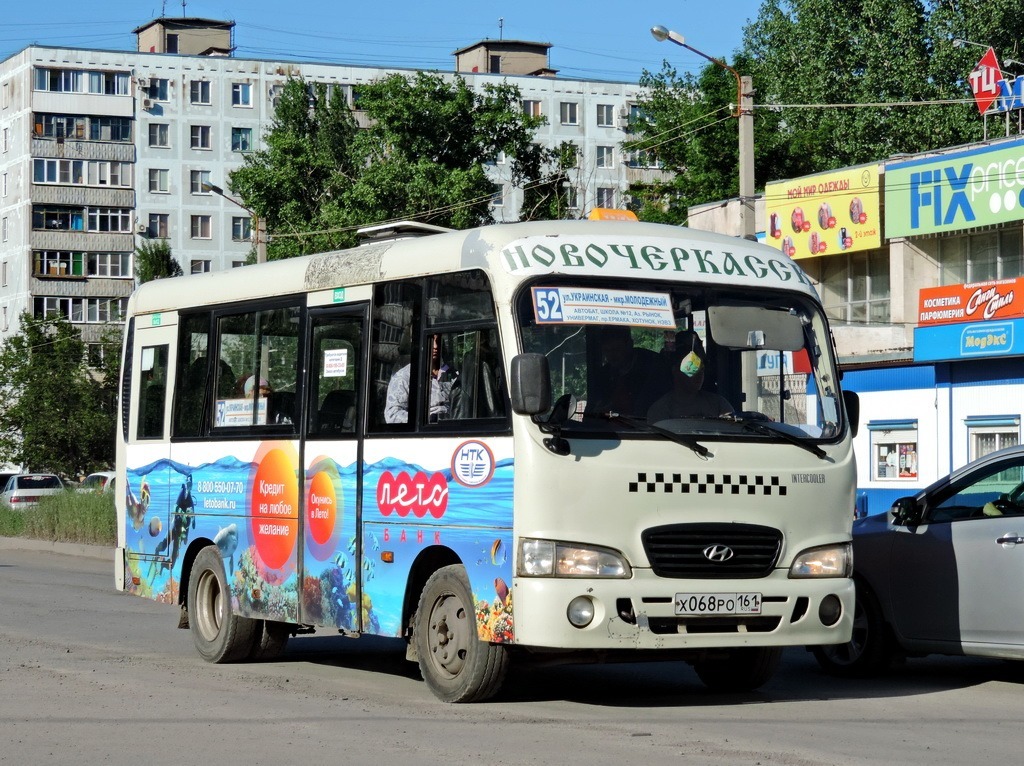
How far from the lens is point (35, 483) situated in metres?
47.6

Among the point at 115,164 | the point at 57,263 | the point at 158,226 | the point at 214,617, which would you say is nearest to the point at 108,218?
the point at 158,226

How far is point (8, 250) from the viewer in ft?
292

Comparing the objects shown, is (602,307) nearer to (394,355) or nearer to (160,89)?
(394,355)

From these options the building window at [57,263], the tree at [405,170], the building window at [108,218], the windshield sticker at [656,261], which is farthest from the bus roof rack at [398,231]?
the building window at [108,218]

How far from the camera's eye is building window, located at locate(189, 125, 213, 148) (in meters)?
89.8

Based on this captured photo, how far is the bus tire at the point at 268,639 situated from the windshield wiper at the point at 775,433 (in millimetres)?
4160

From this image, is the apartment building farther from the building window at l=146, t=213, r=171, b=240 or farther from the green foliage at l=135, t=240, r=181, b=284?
the green foliage at l=135, t=240, r=181, b=284

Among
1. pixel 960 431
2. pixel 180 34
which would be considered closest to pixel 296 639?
pixel 960 431

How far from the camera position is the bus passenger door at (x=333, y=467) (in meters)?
10.7

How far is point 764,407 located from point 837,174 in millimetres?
29226

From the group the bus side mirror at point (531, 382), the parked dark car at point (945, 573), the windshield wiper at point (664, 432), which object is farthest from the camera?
the parked dark car at point (945, 573)

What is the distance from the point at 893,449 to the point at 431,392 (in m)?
26.7

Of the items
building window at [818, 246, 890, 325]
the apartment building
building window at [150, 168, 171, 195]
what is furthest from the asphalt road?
building window at [150, 168, 171, 195]

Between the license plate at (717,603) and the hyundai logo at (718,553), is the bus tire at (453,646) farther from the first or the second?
the hyundai logo at (718,553)
